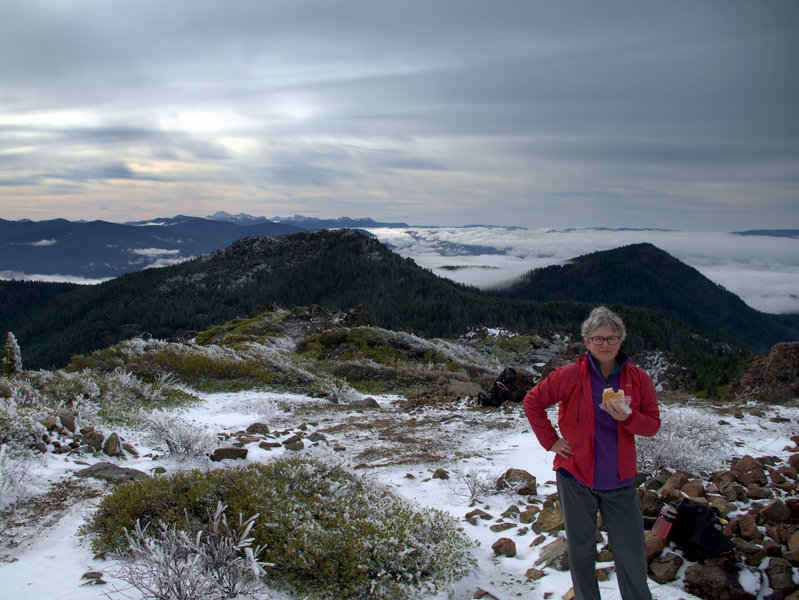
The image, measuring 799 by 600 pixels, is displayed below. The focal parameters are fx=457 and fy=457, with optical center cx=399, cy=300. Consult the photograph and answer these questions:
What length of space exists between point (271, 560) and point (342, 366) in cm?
1517

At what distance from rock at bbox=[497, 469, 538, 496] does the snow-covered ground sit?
0.14m

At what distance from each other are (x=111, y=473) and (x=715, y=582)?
6.55 metres

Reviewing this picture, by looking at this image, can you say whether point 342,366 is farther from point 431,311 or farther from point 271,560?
point 431,311

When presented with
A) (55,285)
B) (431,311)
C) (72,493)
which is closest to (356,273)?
(431,311)

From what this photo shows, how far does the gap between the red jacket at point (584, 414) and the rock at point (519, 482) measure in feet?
8.48

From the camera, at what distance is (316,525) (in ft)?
14.1

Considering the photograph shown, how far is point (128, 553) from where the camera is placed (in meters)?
3.96

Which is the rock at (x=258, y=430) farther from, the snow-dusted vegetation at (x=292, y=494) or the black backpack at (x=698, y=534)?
the black backpack at (x=698, y=534)

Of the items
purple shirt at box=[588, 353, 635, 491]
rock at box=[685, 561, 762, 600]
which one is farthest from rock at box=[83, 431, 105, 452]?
rock at box=[685, 561, 762, 600]

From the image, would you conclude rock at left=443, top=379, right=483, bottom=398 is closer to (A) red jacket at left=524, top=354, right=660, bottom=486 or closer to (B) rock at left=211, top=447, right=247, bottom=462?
(B) rock at left=211, top=447, right=247, bottom=462

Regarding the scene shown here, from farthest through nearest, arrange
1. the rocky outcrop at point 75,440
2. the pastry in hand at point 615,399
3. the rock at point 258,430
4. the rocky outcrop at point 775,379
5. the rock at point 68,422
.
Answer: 1. the rocky outcrop at point 775,379
2. the rock at point 258,430
3. the rock at point 68,422
4. the rocky outcrop at point 75,440
5. the pastry in hand at point 615,399

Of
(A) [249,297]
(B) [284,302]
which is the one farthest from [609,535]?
(A) [249,297]

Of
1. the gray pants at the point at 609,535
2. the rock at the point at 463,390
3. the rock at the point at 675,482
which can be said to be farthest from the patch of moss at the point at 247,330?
Result: the gray pants at the point at 609,535

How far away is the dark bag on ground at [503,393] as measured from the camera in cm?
1219
